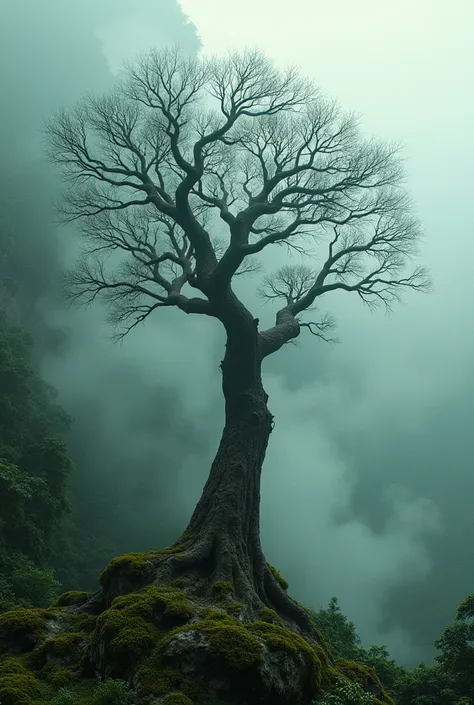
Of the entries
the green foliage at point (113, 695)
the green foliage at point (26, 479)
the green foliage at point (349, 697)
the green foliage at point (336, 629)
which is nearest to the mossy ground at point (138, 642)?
the green foliage at point (113, 695)

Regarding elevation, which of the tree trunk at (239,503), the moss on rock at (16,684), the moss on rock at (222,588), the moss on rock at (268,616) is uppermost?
the tree trunk at (239,503)

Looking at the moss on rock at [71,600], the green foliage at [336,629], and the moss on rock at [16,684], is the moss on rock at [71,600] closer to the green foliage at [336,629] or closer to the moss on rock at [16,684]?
the moss on rock at [16,684]

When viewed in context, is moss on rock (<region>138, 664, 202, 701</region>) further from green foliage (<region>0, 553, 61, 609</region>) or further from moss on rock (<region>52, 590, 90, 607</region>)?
green foliage (<region>0, 553, 61, 609</region>)

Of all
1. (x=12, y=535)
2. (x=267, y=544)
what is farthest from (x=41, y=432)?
(x=267, y=544)

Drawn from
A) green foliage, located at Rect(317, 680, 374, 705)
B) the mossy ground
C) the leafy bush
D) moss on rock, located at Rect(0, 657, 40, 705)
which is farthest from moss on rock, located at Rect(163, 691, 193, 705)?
green foliage, located at Rect(317, 680, 374, 705)

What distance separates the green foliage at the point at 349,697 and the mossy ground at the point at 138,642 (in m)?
0.36

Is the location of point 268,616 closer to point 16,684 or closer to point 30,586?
point 16,684

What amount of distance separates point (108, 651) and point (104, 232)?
318 inches

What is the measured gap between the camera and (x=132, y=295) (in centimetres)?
1195

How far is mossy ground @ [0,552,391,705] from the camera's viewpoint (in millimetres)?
5395

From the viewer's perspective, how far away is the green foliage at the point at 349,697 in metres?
5.64

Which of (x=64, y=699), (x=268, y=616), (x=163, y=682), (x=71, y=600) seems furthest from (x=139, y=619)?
(x=71, y=600)

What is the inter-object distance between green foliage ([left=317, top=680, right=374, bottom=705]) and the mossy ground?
0.36 m

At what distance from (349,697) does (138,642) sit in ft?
6.79
